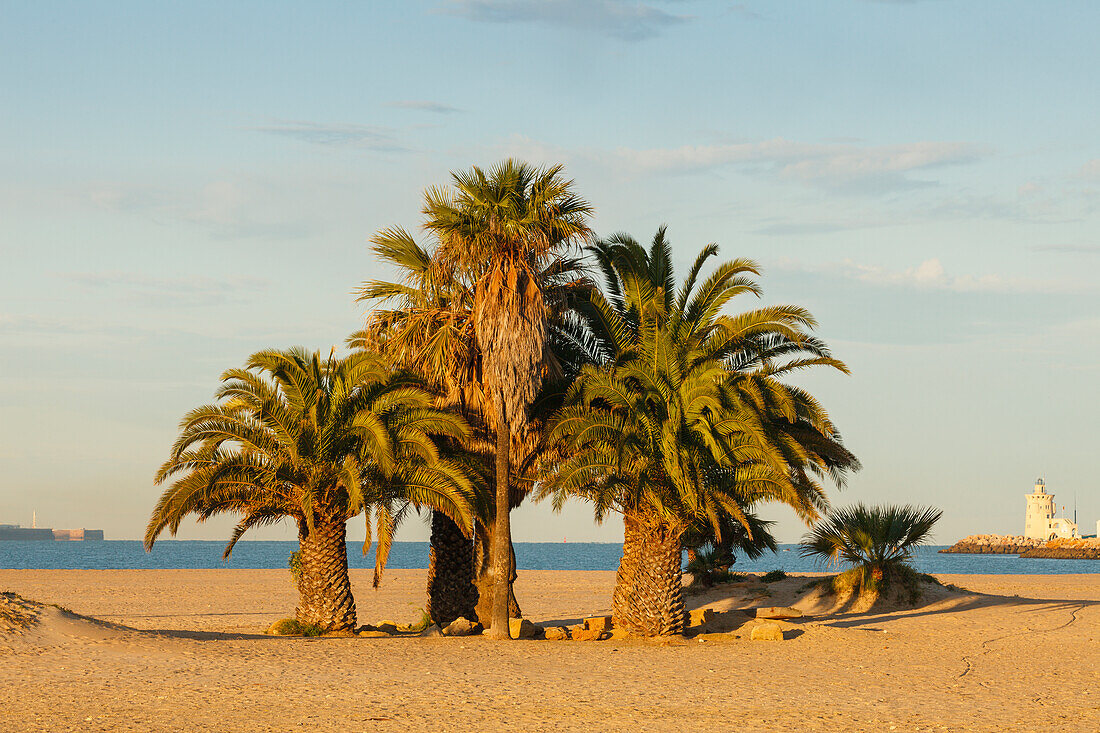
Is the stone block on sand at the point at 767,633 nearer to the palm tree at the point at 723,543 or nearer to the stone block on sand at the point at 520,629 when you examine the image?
the palm tree at the point at 723,543

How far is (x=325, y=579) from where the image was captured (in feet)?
76.1

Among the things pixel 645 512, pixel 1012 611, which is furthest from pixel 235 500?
pixel 1012 611

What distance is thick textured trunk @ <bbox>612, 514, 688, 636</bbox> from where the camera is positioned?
23.2 metres

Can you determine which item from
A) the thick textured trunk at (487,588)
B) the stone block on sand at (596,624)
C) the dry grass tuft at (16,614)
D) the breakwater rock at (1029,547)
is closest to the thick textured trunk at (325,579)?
the thick textured trunk at (487,588)

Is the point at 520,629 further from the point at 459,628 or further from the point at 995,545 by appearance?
the point at 995,545

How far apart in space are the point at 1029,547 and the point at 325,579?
150895 millimetres

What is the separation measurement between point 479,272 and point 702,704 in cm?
1072

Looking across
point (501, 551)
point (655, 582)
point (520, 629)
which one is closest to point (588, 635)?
point (520, 629)

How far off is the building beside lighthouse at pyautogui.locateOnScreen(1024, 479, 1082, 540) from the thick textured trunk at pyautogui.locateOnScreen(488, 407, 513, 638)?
6028 inches

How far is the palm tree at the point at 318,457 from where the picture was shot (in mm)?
22547

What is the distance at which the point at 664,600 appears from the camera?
76.0ft

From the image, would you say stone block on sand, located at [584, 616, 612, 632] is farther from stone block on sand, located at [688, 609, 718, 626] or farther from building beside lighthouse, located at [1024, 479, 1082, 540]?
building beside lighthouse, located at [1024, 479, 1082, 540]

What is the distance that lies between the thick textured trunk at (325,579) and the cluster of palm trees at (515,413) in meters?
0.04

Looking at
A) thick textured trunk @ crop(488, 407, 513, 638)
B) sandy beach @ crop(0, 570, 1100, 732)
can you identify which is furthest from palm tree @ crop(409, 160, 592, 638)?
sandy beach @ crop(0, 570, 1100, 732)
